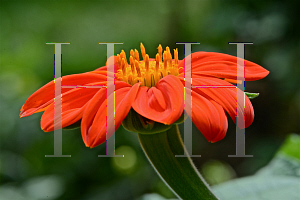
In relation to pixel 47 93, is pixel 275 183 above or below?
below

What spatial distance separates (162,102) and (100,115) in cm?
11

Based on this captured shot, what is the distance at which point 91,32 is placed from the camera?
1.98 meters

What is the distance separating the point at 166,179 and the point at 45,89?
335mm

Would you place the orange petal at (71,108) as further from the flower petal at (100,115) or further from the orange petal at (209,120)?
the orange petal at (209,120)

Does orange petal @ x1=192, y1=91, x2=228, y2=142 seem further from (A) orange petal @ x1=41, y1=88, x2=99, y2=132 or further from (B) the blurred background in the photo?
(B) the blurred background

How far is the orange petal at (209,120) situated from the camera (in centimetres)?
46

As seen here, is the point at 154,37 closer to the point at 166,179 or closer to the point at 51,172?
the point at 51,172

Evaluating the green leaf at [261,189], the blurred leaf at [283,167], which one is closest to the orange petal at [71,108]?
the green leaf at [261,189]

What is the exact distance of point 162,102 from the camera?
1.68ft

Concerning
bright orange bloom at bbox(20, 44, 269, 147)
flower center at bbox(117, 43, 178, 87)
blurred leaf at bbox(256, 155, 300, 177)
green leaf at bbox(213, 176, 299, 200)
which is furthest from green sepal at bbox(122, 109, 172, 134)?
blurred leaf at bbox(256, 155, 300, 177)

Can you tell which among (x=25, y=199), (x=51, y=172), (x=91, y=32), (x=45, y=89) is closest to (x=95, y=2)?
(x=91, y=32)

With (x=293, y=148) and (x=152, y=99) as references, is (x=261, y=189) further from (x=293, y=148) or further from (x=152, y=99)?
(x=152, y=99)

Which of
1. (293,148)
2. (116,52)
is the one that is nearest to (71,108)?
(293,148)

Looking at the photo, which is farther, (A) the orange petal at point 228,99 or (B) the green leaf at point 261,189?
(B) the green leaf at point 261,189
